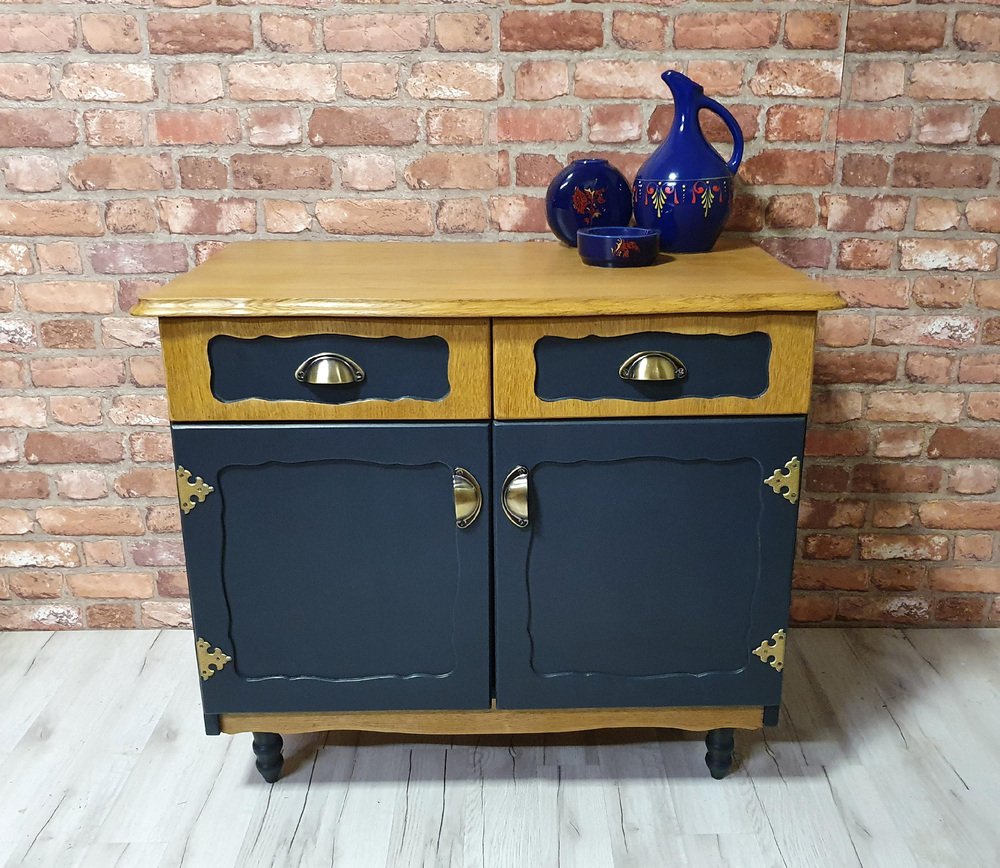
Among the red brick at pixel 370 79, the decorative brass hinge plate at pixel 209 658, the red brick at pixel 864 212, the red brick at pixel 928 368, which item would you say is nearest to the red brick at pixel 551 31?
the red brick at pixel 370 79

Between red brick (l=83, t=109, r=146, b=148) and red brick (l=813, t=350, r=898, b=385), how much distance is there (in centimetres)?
141

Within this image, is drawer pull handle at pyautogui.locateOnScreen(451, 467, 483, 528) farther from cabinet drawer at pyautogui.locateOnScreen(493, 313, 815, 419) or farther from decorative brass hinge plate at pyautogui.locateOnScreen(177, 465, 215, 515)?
decorative brass hinge plate at pyautogui.locateOnScreen(177, 465, 215, 515)

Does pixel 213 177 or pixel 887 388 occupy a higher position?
pixel 213 177

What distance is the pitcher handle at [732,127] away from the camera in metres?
1.62

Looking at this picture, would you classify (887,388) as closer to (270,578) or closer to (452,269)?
(452,269)

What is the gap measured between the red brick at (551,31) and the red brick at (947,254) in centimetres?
73

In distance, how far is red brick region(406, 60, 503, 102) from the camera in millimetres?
1719

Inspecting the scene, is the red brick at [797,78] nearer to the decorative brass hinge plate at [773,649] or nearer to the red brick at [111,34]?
the decorative brass hinge plate at [773,649]

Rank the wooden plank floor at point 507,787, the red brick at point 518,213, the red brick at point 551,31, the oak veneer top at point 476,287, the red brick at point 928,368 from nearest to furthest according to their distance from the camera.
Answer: the oak veneer top at point 476,287, the wooden plank floor at point 507,787, the red brick at point 551,31, the red brick at point 518,213, the red brick at point 928,368

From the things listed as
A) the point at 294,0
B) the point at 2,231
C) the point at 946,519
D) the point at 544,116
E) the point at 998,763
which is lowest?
the point at 998,763

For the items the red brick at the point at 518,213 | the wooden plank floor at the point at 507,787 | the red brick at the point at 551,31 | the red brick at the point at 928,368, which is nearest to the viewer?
the wooden plank floor at the point at 507,787

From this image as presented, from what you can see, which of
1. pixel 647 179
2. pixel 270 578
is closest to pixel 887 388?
pixel 647 179

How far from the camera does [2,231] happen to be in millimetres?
1817

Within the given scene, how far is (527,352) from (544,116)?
0.62 metres
